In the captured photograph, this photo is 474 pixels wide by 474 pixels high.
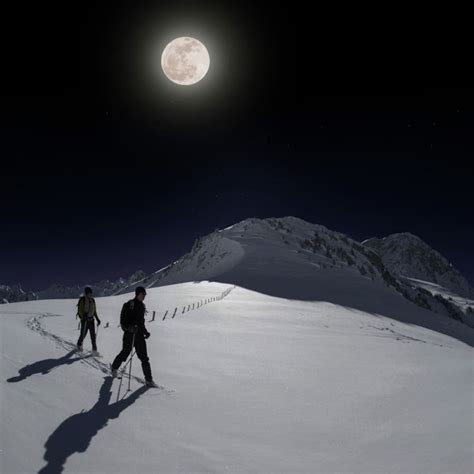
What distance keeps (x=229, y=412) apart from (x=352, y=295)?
49.0 metres

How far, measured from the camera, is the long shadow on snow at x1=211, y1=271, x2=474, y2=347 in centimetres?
4044

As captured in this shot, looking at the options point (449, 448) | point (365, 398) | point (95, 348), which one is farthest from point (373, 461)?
point (95, 348)

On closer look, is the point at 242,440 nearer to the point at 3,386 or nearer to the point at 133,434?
the point at 133,434

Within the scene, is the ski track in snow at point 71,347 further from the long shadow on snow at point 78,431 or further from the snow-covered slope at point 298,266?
the snow-covered slope at point 298,266

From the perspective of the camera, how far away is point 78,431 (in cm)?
498

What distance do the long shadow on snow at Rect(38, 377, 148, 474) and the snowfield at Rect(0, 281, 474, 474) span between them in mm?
20

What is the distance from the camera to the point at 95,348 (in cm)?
1002

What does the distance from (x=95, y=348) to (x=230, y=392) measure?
4.47 metres

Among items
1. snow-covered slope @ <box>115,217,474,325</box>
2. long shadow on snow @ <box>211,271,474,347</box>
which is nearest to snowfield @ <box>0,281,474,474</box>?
long shadow on snow @ <box>211,271,474,347</box>

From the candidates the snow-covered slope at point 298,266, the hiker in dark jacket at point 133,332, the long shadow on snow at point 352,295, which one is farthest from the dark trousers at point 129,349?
the snow-covered slope at point 298,266

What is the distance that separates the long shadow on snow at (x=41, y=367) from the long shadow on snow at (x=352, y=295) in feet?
113

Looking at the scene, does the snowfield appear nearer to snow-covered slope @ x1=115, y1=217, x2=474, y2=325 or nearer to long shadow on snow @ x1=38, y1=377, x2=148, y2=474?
long shadow on snow @ x1=38, y1=377, x2=148, y2=474

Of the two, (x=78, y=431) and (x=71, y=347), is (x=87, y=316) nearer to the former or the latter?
(x=71, y=347)

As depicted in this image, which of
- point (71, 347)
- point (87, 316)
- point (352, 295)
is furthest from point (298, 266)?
point (71, 347)
